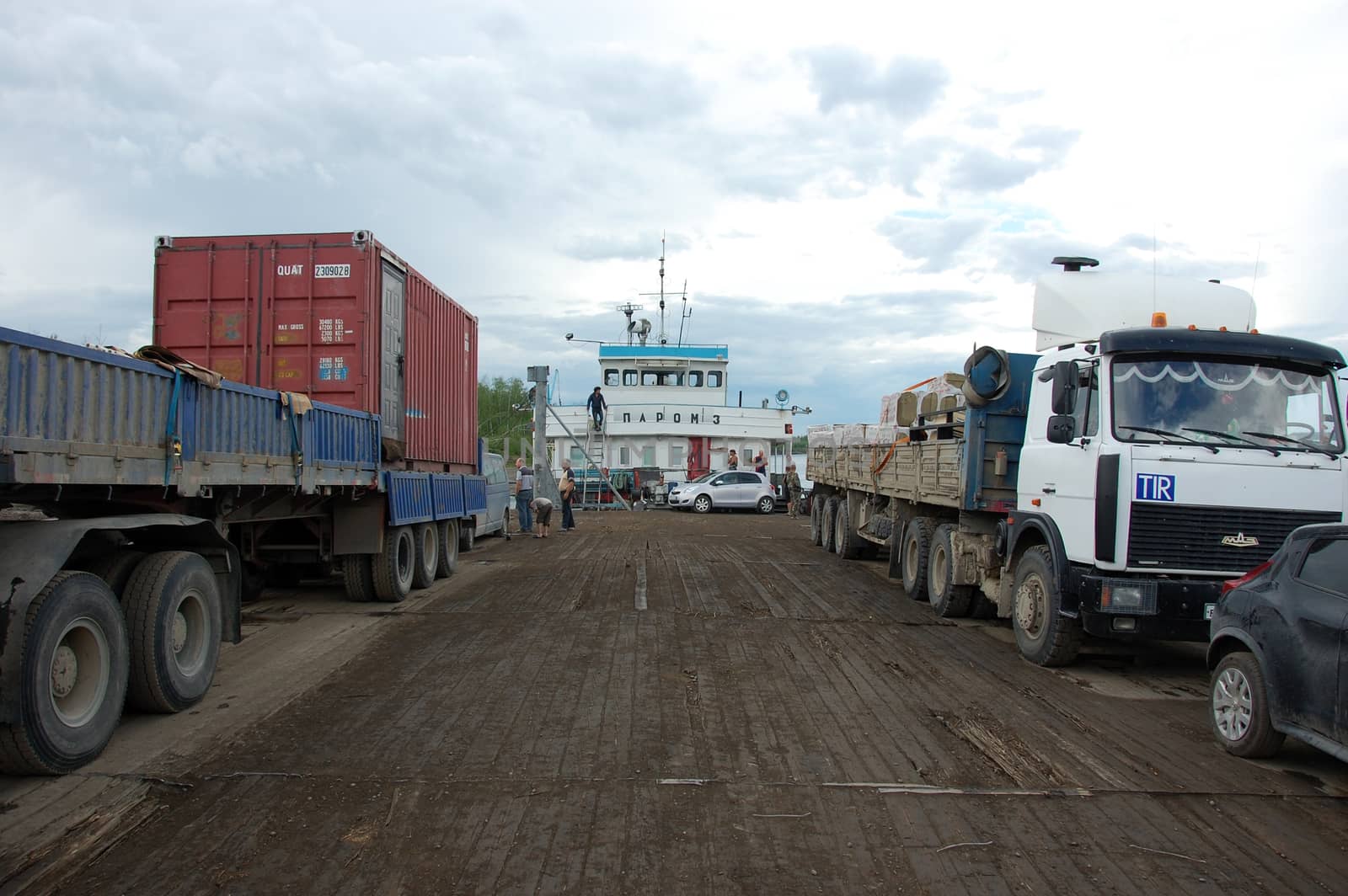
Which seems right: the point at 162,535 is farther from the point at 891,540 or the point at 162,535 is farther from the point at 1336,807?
the point at 891,540

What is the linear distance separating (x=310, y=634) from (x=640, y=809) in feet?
18.3

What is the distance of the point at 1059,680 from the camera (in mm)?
7516

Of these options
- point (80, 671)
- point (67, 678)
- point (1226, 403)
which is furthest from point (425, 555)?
point (1226, 403)

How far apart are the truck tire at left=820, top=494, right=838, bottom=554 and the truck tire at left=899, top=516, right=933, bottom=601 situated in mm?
5617

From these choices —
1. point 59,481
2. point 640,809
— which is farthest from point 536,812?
point 59,481

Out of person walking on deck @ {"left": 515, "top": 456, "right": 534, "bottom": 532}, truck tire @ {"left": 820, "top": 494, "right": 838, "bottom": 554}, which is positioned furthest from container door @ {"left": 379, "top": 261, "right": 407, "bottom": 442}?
person walking on deck @ {"left": 515, "top": 456, "right": 534, "bottom": 532}

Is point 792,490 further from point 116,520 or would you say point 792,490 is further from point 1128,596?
point 116,520

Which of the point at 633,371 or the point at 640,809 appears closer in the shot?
the point at 640,809

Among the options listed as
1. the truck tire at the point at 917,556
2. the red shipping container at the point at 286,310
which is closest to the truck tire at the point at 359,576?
the red shipping container at the point at 286,310

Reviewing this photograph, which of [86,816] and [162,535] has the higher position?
[162,535]

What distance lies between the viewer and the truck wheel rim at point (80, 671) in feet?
16.4

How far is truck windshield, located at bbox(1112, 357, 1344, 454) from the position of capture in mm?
7160

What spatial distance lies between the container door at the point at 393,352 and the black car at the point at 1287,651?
8.47 meters

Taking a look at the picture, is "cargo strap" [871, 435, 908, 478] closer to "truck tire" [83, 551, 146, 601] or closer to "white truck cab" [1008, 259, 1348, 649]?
"white truck cab" [1008, 259, 1348, 649]
